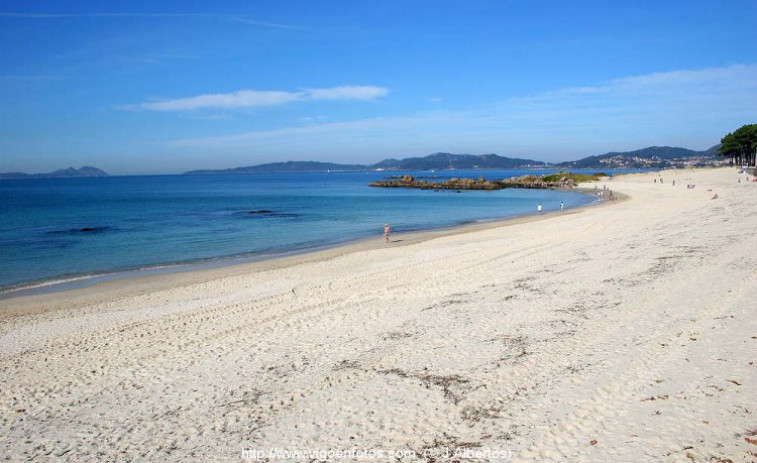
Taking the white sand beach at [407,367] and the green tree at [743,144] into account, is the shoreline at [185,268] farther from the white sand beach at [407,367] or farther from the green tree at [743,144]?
the green tree at [743,144]

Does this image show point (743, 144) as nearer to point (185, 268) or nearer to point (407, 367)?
point (185, 268)

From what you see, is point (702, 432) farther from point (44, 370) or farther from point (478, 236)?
point (478, 236)

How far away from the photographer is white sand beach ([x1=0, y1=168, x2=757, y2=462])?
5719 millimetres

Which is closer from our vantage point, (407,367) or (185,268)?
(407,367)

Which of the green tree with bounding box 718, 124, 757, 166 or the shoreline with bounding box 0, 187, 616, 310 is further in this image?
the green tree with bounding box 718, 124, 757, 166

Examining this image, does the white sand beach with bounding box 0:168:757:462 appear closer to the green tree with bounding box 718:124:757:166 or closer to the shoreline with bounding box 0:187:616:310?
the shoreline with bounding box 0:187:616:310

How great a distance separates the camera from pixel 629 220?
25938 mm

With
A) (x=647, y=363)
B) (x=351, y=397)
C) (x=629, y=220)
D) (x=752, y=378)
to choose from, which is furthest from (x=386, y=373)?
(x=629, y=220)

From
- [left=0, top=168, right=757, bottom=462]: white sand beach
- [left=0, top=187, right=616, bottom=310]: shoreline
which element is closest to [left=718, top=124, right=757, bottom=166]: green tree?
[left=0, top=187, right=616, bottom=310]: shoreline

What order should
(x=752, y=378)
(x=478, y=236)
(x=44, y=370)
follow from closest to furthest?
(x=752, y=378) → (x=44, y=370) → (x=478, y=236)

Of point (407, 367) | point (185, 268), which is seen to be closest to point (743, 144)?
point (185, 268)

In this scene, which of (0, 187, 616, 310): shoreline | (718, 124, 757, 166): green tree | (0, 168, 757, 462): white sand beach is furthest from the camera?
(718, 124, 757, 166): green tree

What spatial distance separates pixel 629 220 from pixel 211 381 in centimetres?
2426

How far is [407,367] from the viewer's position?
7.82 meters
